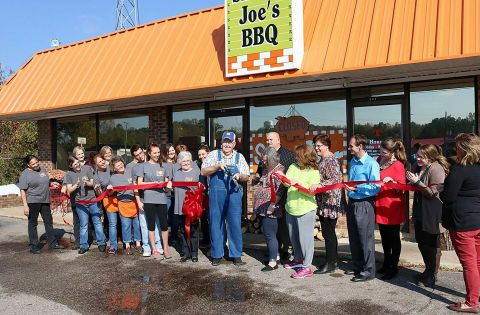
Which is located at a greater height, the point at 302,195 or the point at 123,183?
the point at 123,183

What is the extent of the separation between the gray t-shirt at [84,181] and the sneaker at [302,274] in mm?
3775

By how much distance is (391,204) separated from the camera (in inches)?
215

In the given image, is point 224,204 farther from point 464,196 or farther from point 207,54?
point 207,54

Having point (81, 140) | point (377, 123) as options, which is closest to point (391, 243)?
point (377, 123)

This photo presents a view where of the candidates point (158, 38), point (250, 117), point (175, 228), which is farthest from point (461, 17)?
point (158, 38)

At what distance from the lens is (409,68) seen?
678cm

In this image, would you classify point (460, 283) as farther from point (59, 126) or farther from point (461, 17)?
point (59, 126)

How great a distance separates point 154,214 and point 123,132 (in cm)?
535

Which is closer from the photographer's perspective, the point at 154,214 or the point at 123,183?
the point at 154,214

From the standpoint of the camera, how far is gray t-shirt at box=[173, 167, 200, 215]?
268 inches

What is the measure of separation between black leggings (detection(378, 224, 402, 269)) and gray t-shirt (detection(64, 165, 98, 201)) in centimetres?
469

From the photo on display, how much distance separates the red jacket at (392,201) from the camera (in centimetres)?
543

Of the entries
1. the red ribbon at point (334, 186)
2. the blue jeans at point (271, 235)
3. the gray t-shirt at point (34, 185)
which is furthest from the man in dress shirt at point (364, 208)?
the gray t-shirt at point (34, 185)

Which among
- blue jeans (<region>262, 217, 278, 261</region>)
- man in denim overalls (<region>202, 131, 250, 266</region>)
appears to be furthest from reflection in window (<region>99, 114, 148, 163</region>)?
blue jeans (<region>262, 217, 278, 261</region>)
